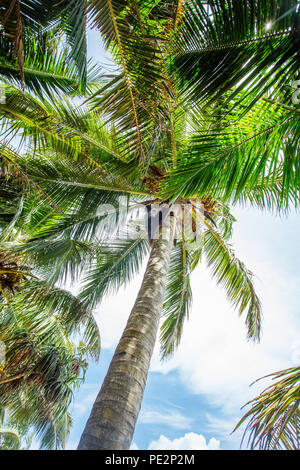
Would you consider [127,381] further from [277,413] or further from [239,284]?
[239,284]

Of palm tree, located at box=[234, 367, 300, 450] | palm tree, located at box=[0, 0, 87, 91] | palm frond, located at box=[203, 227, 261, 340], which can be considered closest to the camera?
palm tree, located at box=[234, 367, 300, 450]

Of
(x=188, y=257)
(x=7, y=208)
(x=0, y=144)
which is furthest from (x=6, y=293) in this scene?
(x=188, y=257)

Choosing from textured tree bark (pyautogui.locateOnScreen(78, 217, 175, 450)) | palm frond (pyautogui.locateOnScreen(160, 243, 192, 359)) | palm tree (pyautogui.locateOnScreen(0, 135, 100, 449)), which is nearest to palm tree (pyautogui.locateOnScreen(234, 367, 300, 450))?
textured tree bark (pyautogui.locateOnScreen(78, 217, 175, 450))

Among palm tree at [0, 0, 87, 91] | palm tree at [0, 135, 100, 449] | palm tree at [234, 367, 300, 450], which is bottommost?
palm tree at [234, 367, 300, 450]

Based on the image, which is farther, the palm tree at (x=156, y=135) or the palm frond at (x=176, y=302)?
the palm frond at (x=176, y=302)

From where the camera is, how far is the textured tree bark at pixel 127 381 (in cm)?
192

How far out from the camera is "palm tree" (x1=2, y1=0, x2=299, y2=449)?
7.34ft

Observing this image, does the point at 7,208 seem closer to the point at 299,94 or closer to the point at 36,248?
the point at 36,248

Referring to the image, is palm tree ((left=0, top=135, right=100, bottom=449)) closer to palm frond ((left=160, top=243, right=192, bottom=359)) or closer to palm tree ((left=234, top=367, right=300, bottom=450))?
palm frond ((left=160, top=243, right=192, bottom=359))

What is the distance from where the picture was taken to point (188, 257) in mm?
6344

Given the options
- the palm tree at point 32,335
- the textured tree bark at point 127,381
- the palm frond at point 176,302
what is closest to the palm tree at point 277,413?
the textured tree bark at point 127,381

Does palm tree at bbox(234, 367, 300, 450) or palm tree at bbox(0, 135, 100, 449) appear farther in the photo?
palm tree at bbox(0, 135, 100, 449)

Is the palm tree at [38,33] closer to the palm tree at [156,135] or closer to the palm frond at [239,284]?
the palm tree at [156,135]

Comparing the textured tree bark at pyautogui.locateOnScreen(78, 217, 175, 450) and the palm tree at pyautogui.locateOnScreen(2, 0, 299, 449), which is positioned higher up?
the palm tree at pyautogui.locateOnScreen(2, 0, 299, 449)
